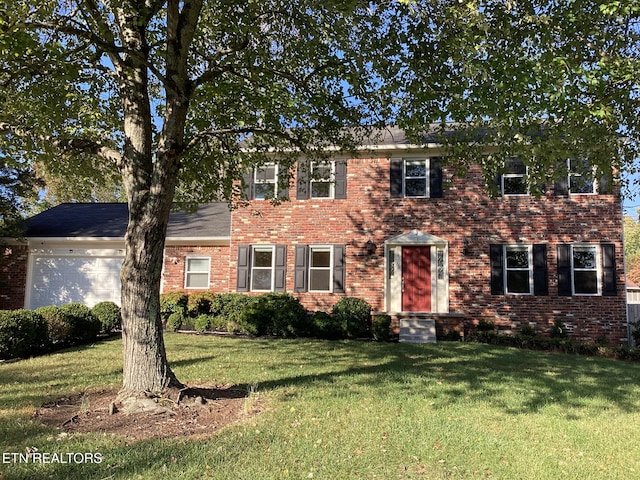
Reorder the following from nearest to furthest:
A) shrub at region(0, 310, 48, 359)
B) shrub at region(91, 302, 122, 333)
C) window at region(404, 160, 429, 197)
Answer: shrub at region(0, 310, 48, 359)
shrub at region(91, 302, 122, 333)
window at region(404, 160, 429, 197)

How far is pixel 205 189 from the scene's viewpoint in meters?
9.66

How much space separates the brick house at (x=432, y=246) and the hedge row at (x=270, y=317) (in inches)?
33.8

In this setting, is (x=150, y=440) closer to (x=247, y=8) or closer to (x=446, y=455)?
(x=446, y=455)

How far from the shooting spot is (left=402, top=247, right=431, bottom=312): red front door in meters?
13.7

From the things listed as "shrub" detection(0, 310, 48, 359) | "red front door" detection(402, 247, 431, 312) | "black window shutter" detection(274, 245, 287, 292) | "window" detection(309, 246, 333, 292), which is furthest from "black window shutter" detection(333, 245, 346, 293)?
"shrub" detection(0, 310, 48, 359)

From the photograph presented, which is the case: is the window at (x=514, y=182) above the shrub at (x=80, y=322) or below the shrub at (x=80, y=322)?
above

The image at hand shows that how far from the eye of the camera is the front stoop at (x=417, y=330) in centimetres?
1270

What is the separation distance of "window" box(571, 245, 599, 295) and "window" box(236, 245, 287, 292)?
28.0 feet

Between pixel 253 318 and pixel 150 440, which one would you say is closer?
pixel 150 440

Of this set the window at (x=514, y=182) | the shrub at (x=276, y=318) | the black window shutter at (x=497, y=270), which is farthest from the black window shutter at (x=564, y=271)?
the shrub at (x=276, y=318)

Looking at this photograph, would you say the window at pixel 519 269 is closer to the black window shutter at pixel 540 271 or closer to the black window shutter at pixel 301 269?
the black window shutter at pixel 540 271

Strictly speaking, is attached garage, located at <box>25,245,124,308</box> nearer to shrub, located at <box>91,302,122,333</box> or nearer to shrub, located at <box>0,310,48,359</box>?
shrub, located at <box>91,302,122,333</box>

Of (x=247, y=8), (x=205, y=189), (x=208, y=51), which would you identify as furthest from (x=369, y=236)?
(x=247, y=8)

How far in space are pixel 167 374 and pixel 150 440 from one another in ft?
4.45
